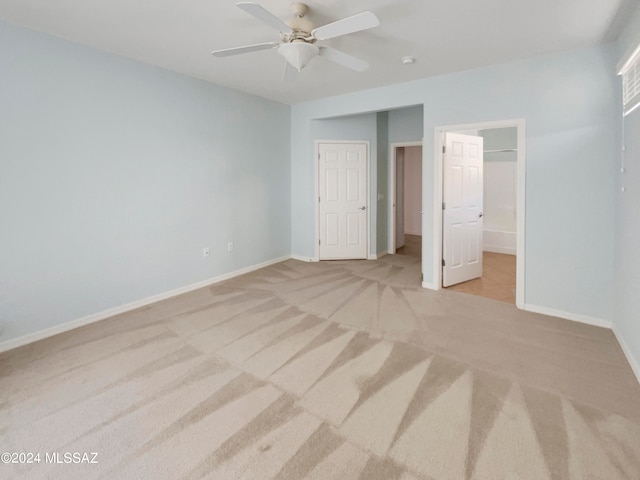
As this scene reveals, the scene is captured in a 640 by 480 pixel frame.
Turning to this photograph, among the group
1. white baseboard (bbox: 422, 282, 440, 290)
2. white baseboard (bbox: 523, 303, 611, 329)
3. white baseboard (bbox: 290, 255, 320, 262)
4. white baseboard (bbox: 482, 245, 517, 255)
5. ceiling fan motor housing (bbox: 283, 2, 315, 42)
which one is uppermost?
ceiling fan motor housing (bbox: 283, 2, 315, 42)

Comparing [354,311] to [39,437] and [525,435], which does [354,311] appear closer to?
[525,435]

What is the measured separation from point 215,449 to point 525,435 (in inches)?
63.0

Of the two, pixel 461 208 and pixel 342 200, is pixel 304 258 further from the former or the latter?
pixel 461 208

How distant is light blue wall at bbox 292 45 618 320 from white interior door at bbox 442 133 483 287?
577 millimetres

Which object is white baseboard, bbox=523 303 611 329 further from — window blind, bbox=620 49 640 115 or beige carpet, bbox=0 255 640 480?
window blind, bbox=620 49 640 115

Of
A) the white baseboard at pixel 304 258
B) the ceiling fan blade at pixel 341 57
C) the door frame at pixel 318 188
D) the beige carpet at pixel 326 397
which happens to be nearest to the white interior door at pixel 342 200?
the door frame at pixel 318 188

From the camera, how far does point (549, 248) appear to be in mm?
3299

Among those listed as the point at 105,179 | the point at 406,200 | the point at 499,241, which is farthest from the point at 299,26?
the point at 406,200

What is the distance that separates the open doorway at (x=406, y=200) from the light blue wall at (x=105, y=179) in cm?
285

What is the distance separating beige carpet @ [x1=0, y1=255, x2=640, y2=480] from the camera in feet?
5.07

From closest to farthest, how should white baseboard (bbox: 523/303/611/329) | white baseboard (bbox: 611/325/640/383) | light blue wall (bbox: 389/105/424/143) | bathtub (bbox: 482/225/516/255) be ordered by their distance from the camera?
white baseboard (bbox: 611/325/640/383), white baseboard (bbox: 523/303/611/329), light blue wall (bbox: 389/105/424/143), bathtub (bbox: 482/225/516/255)

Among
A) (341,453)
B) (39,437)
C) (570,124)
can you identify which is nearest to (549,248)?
(570,124)

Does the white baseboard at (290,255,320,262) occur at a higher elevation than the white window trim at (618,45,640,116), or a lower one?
lower

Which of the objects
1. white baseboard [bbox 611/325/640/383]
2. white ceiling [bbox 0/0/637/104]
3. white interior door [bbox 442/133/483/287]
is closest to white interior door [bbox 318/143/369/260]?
white interior door [bbox 442/133/483/287]
